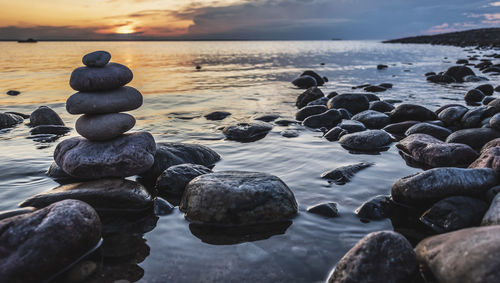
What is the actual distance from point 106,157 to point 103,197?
2.64ft

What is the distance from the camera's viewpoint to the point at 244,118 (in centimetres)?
1102

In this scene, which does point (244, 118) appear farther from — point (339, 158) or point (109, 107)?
point (109, 107)

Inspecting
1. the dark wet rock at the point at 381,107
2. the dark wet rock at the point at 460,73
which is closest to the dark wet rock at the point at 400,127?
the dark wet rock at the point at 381,107

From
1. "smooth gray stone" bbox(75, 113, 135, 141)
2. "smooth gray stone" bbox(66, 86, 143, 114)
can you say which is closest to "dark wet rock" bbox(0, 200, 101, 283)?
"smooth gray stone" bbox(75, 113, 135, 141)

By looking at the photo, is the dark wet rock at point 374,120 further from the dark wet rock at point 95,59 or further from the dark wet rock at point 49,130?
the dark wet rock at point 49,130

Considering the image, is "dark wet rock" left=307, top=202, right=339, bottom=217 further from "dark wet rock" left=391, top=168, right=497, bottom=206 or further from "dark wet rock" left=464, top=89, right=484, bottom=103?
"dark wet rock" left=464, top=89, right=484, bottom=103

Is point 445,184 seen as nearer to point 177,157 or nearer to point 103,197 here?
point 177,157

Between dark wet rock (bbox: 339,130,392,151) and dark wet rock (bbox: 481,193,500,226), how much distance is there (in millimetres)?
3496

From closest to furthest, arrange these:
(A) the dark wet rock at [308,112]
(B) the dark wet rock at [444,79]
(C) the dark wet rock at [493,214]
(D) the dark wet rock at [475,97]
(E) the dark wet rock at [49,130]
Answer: (C) the dark wet rock at [493,214] → (E) the dark wet rock at [49,130] → (A) the dark wet rock at [308,112] → (D) the dark wet rock at [475,97] → (B) the dark wet rock at [444,79]

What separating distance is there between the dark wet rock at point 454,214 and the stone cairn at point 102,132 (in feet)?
13.0

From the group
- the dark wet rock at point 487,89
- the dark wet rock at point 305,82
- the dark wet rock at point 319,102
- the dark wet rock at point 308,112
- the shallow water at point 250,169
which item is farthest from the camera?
the dark wet rock at point 305,82

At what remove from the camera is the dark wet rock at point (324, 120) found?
9.68 metres

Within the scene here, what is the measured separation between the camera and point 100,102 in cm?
561

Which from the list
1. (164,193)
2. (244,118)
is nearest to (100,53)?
(164,193)
